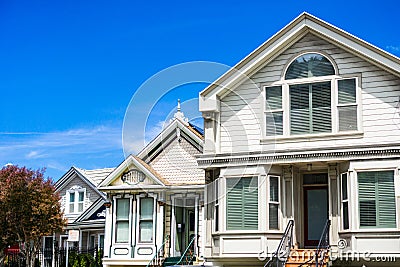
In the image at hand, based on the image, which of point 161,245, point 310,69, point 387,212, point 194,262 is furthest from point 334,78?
point 161,245

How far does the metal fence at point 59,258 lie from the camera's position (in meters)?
33.0

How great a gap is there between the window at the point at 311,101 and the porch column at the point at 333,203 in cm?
138

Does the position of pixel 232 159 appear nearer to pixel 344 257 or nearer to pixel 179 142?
pixel 344 257

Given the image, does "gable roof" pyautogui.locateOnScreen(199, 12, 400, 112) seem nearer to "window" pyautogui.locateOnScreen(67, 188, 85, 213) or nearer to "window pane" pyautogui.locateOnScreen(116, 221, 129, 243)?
"window pane" pyautogui.locateOnScreen(116, 221, 129, 243)

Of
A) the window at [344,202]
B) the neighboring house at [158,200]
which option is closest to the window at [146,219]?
the neighboring house at [158,200]

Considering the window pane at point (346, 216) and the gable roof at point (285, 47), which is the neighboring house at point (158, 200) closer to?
the gable roof at point (285, 47)

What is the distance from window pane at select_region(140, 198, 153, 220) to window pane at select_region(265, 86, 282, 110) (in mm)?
8840

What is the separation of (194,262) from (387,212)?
880 cm

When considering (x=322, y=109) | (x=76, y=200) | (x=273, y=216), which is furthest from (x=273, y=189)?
(x=76, y=200)

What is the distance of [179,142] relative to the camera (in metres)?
30.2

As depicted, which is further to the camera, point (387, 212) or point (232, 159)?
point (232, 159)

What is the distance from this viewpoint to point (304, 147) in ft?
72.5

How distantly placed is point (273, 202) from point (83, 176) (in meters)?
20.6

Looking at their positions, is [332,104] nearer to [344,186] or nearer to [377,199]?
[344,186]
